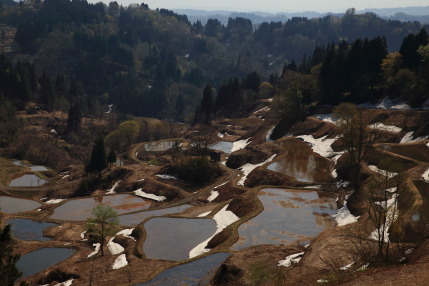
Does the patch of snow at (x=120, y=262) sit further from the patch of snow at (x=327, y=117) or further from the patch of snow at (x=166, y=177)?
the patch of snow at (x=327, y=117)

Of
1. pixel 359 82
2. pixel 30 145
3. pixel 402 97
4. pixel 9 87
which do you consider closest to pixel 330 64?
pixel 359 82

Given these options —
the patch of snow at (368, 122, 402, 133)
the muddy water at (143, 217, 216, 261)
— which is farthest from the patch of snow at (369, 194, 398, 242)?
the patch of snow at (368, 122, 402, 133)

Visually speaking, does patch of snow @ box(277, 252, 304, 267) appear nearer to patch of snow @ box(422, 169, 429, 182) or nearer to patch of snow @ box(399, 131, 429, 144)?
patch of snow @ box(422, 169, 429, 182)

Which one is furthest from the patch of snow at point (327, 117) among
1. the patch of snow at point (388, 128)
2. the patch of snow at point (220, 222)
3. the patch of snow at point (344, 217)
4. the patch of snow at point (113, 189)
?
the patch of snow at point (113, 189)

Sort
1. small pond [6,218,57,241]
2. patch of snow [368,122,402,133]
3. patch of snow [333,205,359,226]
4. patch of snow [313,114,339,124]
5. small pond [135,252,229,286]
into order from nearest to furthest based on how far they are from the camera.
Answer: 1. small pond [135,252,229,286]
2. patch of snow [333,205,359,226]
3. small pond [6,218,57,241]
4. patch of snow [368,122,402,133]
5. patch of snow [313,114,339,124]

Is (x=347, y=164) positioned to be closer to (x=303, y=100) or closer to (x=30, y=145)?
(x=303, y=100)
